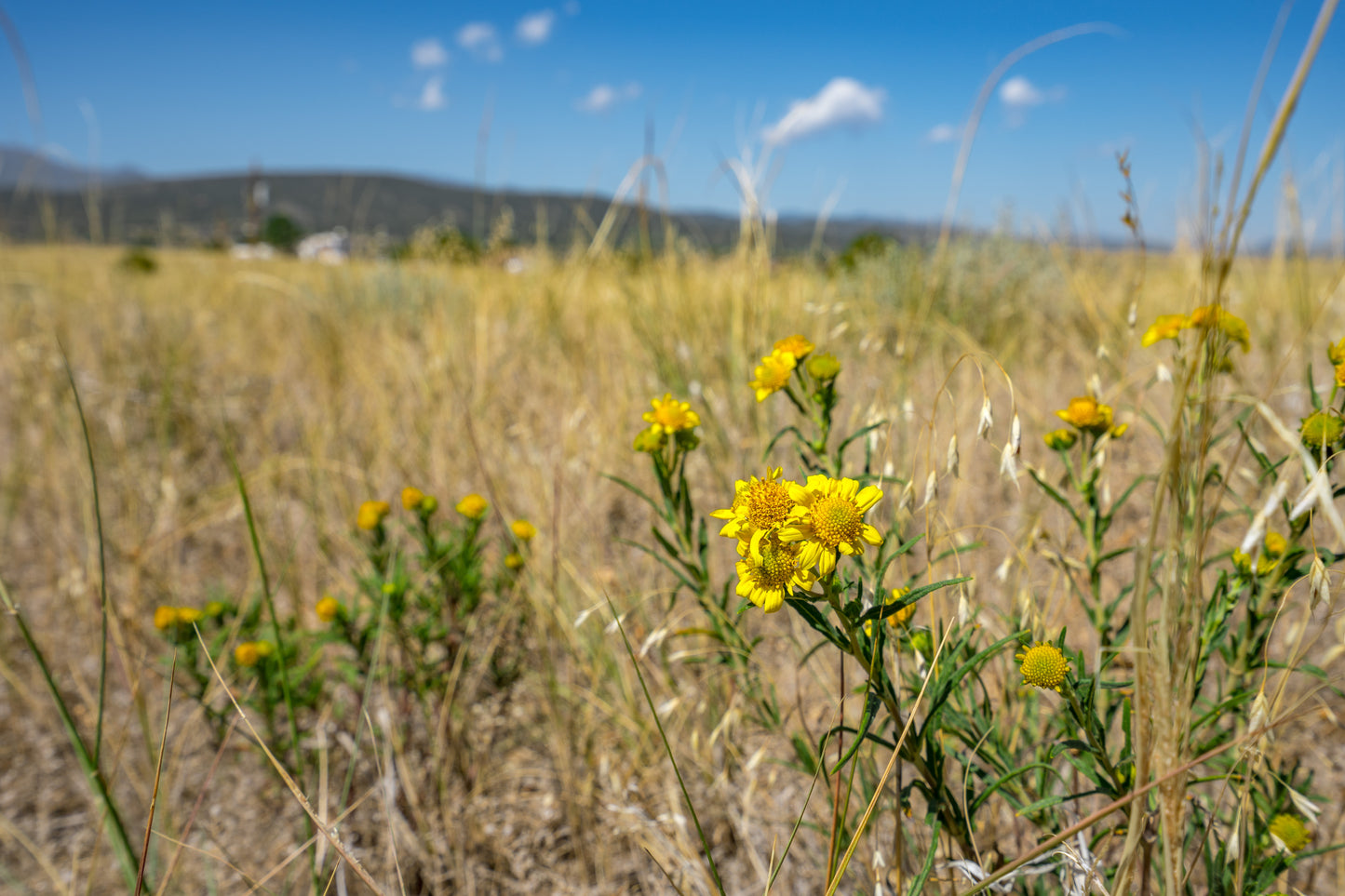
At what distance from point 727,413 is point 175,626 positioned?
1486 millimetres

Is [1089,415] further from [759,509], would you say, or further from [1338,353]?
[759,509]

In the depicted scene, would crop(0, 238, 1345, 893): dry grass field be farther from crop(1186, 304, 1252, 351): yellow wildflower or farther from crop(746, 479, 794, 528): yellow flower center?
crop(746, 479, 794, 528): yellow flower center

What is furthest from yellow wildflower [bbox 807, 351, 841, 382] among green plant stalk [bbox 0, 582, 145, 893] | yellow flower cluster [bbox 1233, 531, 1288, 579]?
green plant stalk [bbox 0, 582, 145, 893]

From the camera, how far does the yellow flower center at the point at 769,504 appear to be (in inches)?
24.8

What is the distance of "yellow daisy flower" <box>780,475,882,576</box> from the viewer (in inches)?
22.9

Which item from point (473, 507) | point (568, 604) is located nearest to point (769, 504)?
→ point (473, 507)

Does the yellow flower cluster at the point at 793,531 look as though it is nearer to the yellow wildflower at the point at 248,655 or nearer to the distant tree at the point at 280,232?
the yellow wildflower at the point at 248,655

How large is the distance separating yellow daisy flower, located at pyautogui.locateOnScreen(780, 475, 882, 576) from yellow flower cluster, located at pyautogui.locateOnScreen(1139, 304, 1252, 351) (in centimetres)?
30

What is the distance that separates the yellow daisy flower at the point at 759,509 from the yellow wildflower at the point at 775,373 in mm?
269

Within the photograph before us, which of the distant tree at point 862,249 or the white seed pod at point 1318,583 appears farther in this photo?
the distant tree at point 862,249

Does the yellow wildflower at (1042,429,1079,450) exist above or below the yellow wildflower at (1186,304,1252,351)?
below

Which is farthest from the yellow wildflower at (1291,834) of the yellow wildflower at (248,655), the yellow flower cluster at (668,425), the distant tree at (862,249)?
the distant tree at (862,249)

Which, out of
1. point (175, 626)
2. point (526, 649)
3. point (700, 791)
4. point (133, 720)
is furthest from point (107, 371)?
point (700, 791)

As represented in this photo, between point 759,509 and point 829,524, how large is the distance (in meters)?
0.07
